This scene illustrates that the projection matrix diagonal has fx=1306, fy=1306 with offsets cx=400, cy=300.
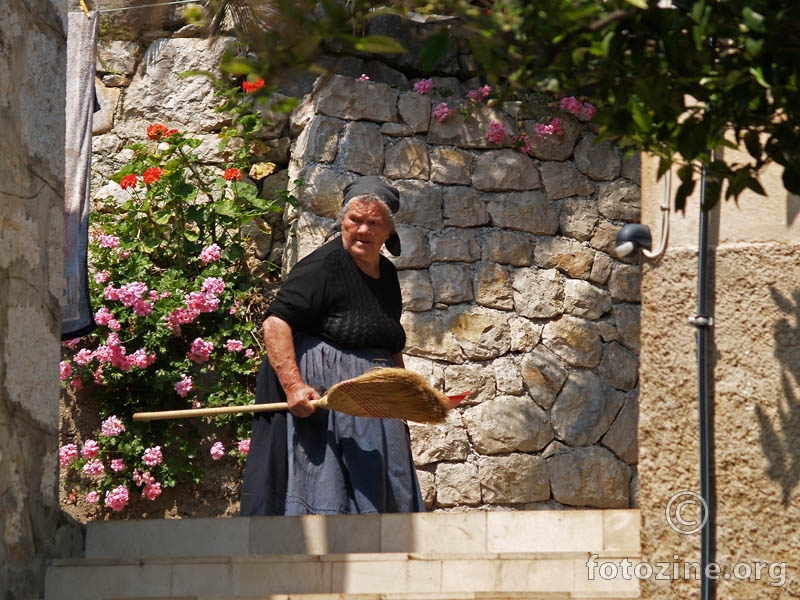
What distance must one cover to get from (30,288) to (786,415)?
2.06 meters

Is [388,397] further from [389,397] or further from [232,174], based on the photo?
[232,174]

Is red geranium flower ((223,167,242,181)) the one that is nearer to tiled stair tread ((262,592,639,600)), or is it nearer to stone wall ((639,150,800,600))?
tiled stair tread ((262,592,639,600))

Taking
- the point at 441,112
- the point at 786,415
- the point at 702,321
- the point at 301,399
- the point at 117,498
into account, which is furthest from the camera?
the point at 441,112

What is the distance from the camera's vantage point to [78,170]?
5957mm

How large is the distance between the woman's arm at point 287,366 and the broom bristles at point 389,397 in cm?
18

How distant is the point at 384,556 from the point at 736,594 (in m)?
0.99

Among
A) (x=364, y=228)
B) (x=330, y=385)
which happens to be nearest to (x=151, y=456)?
(x=330, y=385)

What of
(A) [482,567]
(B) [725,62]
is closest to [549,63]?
(B) [725,62]

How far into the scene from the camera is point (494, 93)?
731 centimetres

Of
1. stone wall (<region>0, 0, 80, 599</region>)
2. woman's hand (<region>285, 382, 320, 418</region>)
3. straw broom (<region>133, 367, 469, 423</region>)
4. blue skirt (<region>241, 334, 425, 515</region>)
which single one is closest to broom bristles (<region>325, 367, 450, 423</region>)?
straw broom (<region>133, 367, 469, 423</region>)

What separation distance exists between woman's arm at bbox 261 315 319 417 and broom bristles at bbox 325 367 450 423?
0.18 metres

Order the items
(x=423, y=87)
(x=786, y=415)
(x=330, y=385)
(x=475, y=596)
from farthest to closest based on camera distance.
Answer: (x=423, y=87) → (x=330, y=385) → (x=475, y=596) → (x=786, y=415)

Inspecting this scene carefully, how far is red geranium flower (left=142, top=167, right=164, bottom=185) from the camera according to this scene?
692 centimetres

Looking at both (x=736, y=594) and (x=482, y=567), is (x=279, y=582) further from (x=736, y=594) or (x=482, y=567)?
(x=736, y=594)
